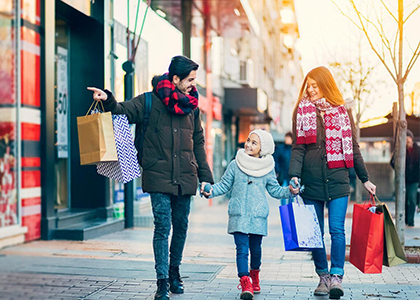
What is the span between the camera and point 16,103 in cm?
793

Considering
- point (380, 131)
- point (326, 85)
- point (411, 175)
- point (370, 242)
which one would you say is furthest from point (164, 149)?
point (380, 131)

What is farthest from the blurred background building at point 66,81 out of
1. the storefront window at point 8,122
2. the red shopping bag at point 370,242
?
the red shopping bag at point 370,242

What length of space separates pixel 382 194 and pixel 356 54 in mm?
4992

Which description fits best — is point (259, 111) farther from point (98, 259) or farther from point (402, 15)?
point (98, 259)

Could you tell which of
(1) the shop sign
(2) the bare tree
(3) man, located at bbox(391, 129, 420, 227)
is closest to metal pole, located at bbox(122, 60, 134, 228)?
(1) the shop sign

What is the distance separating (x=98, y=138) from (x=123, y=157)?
0.31 m

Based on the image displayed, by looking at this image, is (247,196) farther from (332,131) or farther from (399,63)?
(399,63)

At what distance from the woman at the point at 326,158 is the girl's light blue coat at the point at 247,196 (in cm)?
24

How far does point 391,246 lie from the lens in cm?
561

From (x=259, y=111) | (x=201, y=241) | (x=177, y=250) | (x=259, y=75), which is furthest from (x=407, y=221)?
(x=259, y=75)

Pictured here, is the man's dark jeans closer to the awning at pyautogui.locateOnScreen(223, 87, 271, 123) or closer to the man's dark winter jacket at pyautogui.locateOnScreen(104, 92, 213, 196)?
the man's dark winter jacket at pyautogui.locateOnScreen(104, 92, 213, 196)

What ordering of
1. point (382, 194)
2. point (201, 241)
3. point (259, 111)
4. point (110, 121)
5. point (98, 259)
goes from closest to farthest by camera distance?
point (110, 121)
point (98, 259)
point (201, 241)
point (382, 194)
point (259, 111)

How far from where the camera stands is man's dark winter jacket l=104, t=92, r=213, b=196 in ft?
17.6

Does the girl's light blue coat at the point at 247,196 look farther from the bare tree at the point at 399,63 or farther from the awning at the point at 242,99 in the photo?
the awning at the point at 242,99
